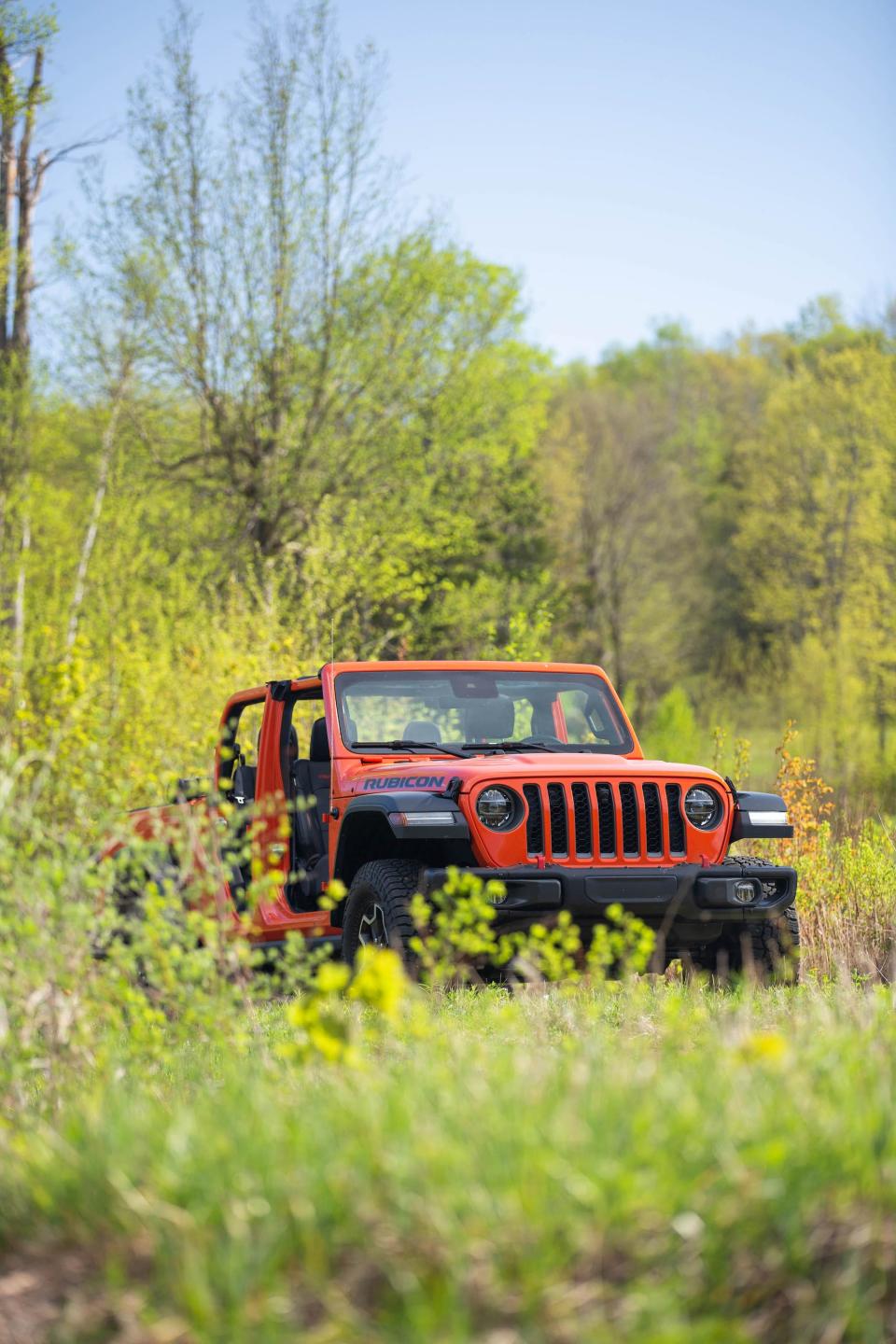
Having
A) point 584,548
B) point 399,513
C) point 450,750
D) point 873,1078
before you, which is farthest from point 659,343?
point 873,1078

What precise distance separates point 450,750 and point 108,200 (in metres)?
18.3

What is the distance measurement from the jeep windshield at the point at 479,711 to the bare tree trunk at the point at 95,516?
433 inches

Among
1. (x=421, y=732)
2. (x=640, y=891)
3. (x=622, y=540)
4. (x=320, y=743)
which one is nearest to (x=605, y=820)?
(x=640, y=891)

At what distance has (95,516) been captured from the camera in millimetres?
21500

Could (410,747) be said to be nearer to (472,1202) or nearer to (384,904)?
(384,904)

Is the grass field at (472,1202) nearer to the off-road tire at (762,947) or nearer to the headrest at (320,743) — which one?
the off-road tire at (762,947)

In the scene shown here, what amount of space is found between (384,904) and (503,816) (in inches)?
27.5

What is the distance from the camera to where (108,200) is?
76.2 ft

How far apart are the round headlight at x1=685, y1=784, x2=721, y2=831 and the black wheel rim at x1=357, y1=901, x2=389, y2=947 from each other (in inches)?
62.8

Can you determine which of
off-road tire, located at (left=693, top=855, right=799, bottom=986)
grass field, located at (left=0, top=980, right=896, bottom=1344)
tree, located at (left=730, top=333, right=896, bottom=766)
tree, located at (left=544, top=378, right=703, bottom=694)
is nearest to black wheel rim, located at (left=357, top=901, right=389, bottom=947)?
off-road tire, located at (left=693, top=855, right=799, bottom=986)

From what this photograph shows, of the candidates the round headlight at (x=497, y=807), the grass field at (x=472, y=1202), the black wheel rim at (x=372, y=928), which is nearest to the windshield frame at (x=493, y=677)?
the round headlight at (x=497, y=807)

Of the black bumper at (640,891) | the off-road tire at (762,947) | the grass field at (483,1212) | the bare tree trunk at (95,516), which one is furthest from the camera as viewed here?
the bare tree trunk at (95,516)

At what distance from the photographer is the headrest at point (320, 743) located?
7.98 metres

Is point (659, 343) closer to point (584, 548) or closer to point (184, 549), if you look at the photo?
point (584, 548)
